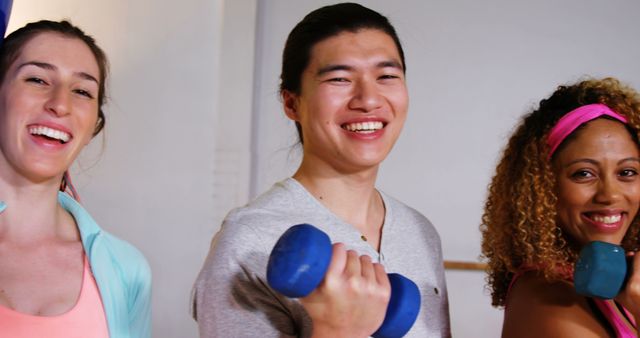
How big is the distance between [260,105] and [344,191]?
1.73m

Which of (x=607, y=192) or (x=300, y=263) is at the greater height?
(x=607, y=192)

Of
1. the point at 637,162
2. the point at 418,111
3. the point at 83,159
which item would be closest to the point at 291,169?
the point at 418,111

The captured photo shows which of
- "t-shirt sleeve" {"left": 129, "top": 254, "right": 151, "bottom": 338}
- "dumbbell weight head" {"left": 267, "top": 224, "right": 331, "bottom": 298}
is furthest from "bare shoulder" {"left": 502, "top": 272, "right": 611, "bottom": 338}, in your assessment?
"t-shirt sleeve" {"left": 129, "top": 254, "right": 151, "bottom": 338}

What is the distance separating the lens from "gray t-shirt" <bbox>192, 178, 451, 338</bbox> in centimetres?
98

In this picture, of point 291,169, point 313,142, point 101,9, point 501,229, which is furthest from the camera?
point 291,169

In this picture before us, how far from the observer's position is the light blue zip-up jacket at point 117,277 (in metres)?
1.11

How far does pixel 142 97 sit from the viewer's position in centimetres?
255

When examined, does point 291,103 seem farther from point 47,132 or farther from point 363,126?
point 47,132

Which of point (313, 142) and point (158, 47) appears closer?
point (313, 142)

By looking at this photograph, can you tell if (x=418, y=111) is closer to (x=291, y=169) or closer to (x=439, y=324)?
(x=291, y=169)

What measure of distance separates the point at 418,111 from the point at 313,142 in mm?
1741

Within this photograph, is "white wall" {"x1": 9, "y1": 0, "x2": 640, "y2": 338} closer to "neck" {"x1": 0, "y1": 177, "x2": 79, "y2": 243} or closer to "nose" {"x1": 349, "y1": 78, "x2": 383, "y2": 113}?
"neck" {"x1": 0, "y1": 177, "x2": 79, "y2": 243}

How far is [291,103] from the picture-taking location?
4.08ft

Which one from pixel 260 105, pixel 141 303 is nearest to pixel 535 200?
pixel 141 303
